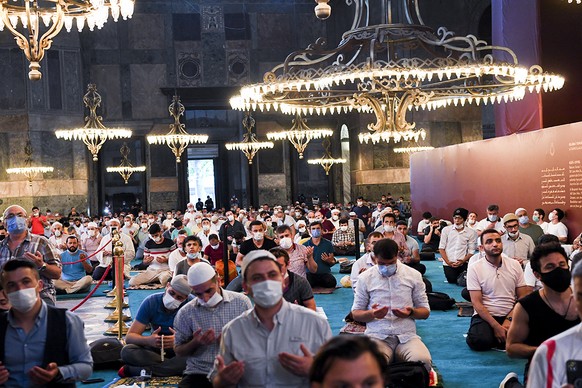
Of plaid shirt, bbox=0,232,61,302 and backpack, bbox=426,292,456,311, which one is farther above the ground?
plaid shirt, bbox=0,232,61,302

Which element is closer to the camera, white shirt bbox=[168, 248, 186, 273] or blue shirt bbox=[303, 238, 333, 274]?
white shirt bbox=[168, 248, 186, 273]

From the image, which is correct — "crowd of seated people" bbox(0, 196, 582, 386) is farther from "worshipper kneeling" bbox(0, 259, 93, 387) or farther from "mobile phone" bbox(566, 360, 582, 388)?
"worshipper kneeling" bbox(0, 259, 93, 387)

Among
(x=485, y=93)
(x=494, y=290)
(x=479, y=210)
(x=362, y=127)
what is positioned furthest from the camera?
(x=362, y=127)

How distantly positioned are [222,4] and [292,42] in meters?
2.94

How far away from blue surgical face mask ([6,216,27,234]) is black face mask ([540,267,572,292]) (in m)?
4.07

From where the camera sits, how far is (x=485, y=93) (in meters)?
14.7

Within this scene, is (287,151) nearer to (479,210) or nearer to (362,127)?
(362,127)

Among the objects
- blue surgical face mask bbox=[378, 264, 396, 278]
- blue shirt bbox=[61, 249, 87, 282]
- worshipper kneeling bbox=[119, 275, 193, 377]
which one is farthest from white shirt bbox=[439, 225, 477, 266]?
worshipper kneeling bbox=[119, 275, 193, 377]

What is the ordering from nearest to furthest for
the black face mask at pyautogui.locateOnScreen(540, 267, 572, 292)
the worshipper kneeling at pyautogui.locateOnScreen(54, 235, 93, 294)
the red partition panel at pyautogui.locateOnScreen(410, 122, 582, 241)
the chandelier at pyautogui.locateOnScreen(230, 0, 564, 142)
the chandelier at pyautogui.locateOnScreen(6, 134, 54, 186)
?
1. the black face mask at pyautogui.locateOnScreen(540, 267, 572, 292)
2. the chandelier at pyautogui.locateOnScreen(230, 0, 564, 142)
3. the worshipper kneeling at pyautogui.locateOnScreen(54, 235, 93, 294)
4. the red partition panel at pyautogui.locateOnScreen(410, 122, 582, 241)
5. the chandelier at pyautogui.locateOnScreen(6, 134, 54, 186)

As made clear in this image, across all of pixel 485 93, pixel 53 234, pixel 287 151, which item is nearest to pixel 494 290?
pixel 485 93

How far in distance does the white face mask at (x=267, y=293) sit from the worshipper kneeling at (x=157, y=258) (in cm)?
940

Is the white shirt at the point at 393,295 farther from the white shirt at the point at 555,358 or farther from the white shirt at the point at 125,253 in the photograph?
the white shirt at the point at 125,253

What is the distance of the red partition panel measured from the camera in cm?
1424

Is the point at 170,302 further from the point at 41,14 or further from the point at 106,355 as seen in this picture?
the point at 41,14
